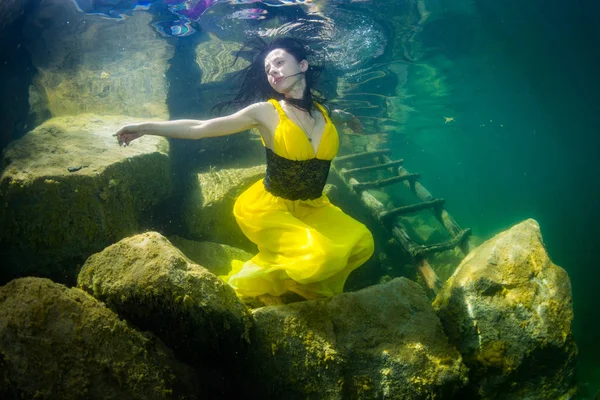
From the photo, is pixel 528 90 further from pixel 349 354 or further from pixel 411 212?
pixel 349 354

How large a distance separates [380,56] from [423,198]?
20.5ft

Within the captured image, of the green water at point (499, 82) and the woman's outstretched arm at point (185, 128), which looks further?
the green water at point (499, 82)

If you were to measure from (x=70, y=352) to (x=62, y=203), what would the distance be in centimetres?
221

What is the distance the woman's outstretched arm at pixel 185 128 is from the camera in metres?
2.96

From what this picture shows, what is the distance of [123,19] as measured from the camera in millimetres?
7789

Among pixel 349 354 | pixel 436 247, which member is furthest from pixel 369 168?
pixel 349 354

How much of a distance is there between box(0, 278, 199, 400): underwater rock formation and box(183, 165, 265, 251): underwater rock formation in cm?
305

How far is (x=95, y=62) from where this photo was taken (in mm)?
8430

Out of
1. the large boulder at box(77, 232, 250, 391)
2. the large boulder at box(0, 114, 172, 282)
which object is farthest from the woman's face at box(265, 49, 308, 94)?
the large boulder at box(0, 114, 172, 282)

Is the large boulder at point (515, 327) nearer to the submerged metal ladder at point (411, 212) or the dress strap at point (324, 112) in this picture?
the dress strap at point (324, 112)

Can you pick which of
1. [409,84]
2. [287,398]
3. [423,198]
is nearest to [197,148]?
[287,398]

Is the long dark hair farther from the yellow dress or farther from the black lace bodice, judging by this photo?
the black lace bodice

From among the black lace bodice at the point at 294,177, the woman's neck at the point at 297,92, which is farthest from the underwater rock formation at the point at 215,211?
the woman's neck at the point at 297,92

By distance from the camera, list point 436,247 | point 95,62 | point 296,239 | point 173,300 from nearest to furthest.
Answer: point 173,300 → point 296,239 → point 436,247 → point 95,62
